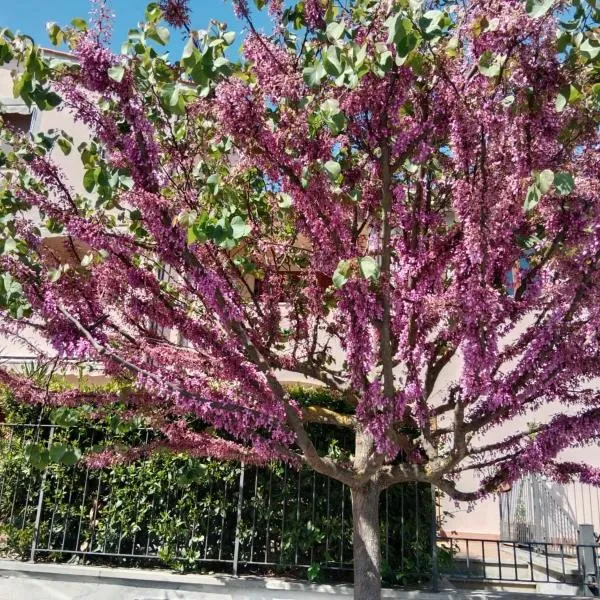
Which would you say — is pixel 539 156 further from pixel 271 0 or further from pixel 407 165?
pixel 271 0

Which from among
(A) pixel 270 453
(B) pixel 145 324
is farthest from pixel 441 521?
(B) pixel 145 324

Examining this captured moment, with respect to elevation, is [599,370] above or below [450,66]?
below

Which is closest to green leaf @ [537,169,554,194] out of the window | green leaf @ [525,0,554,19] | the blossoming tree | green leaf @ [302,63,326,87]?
the blossoming tree

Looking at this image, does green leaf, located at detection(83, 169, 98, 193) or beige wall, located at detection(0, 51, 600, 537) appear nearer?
green leaf, located at detection(83, 169, 98, 193)

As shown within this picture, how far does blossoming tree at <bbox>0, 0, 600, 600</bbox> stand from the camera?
3.23 m

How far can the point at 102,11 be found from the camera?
3408 mm

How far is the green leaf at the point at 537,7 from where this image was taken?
8.89ft

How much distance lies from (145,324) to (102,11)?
2450 millimetres

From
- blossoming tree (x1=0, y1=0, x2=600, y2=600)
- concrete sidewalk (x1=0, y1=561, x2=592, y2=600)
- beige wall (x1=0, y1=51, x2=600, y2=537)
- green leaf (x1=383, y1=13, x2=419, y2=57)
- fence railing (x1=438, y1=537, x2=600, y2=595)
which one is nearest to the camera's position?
green leaf (x1=383, y1=13, x2=419, y2=57)

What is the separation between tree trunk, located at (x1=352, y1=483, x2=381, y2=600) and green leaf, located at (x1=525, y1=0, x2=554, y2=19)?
3.39 metres

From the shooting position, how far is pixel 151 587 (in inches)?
243

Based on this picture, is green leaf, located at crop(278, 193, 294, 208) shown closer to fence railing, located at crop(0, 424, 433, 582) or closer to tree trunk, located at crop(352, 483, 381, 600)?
tree trunk, located at crop(352, 483, 381, 600)

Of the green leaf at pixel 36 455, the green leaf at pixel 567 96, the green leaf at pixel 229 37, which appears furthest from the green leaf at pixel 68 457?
the green leaf at pixel 567 96

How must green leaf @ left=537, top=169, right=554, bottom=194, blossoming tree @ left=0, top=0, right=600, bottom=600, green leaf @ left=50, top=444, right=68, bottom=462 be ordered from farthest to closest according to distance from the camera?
green leaf @ left=50, top=444, right=68, bottom=462
blossoming tree @ left=0, top=0, right=600, bottom=600
green leaf @ left=537, top=169, right=554, bottom=194
